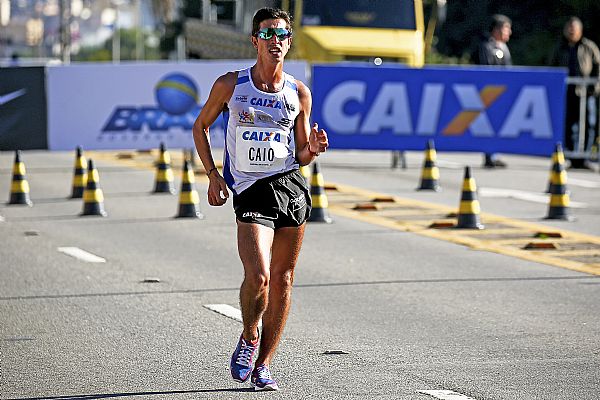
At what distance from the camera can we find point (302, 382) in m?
7.56

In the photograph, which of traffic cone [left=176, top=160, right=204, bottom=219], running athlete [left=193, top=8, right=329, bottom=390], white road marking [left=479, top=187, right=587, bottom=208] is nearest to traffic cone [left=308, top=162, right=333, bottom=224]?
traffic cone [left=176, top=160, right=204, bottom=219]

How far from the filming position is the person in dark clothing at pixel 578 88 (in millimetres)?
23405

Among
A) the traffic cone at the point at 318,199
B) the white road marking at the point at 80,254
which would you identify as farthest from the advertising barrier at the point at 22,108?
the white road marking at the point at 80,254

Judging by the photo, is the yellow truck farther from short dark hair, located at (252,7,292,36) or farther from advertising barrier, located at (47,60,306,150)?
short dark hair, located at (252,7,292,36)

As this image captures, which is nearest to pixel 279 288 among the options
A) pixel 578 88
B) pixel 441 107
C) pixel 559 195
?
pixel 559 195

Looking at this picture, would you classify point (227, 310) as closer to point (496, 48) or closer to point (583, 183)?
point (583, 183)

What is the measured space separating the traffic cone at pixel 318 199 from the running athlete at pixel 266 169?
8.03 m

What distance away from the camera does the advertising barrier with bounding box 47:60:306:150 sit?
22.1 metres

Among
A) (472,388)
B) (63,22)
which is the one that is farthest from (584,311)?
(63,22)

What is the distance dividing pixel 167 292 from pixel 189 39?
1209 inches

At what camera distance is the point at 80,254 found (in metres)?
13.2

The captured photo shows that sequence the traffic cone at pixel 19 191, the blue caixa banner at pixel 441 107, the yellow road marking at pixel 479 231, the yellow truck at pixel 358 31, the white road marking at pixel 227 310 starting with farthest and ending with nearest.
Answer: the yellow truck at pixel 358 31
the blue caixa banner at pixel 441 107
the traffic cone at pixel 19 191
the yellow road marking at pixel 479 231
the white road marking at pixel 227 310

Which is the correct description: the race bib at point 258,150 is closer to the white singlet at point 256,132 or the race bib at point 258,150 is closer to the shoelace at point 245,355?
the white singlet at point 256,132

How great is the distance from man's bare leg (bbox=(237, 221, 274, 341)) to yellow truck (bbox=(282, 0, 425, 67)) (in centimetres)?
2024
